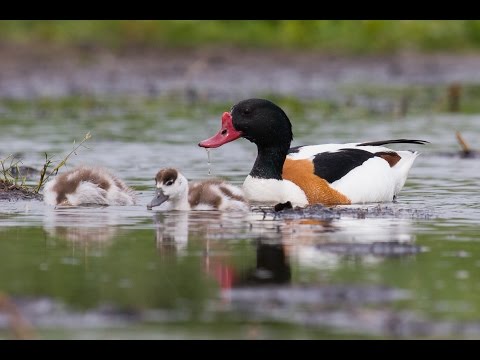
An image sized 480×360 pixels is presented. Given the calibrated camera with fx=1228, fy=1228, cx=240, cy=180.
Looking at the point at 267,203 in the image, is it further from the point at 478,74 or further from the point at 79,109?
the point at 478,74

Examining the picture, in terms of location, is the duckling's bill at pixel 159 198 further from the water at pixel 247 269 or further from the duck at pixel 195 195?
the water at pixel 247 269

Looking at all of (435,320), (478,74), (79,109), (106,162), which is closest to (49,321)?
(435,320)

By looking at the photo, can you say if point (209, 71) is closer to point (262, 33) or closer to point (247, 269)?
point (262, 33)

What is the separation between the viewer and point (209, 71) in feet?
85.6

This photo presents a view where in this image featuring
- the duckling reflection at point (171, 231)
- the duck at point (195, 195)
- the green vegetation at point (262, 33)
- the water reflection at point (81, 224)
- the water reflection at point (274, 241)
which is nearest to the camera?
the water reflection at point (274, 241)

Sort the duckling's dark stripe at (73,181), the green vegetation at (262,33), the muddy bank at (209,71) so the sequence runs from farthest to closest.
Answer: the green vegetation at (262,33)
the muddy bank at (209,71)
the duckling's dark stripe at (73,181)

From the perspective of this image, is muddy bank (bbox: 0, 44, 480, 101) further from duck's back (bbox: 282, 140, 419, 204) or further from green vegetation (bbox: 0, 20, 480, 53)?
duck's back (bbox: 282, 140, 419, 204)

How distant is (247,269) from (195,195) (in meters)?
2.93

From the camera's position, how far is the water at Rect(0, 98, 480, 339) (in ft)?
19.6

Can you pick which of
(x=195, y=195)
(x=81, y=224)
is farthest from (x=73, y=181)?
(x=81, y=224)

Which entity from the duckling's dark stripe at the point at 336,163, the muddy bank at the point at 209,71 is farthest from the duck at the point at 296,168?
the muddy bank at the point at 209,71

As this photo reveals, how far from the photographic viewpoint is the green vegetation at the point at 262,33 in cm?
2652

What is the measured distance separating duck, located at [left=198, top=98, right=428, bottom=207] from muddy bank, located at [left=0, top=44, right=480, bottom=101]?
11.2 m

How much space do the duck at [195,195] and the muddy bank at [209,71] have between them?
482 inches
